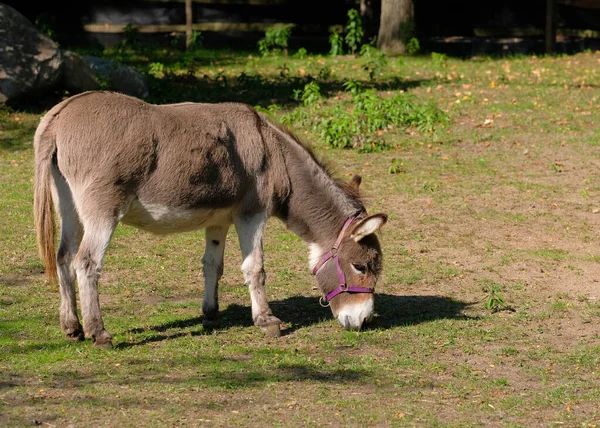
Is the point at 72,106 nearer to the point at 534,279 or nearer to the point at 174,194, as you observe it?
the point at 174,194

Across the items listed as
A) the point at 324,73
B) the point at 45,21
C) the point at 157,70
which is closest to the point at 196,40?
the point at 45,21

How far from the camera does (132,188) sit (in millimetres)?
6250

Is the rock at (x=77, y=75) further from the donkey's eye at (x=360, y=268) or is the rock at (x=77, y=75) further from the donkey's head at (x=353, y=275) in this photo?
the donkey's eye at (x=360, y=268)

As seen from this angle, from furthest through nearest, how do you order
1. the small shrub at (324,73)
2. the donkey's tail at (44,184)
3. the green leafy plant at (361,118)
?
the small shrub at (324,73)
the green leafy plant at (361,118)
the donkey's tail at (44,184)

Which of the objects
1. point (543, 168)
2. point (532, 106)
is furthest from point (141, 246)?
point (532, 106)

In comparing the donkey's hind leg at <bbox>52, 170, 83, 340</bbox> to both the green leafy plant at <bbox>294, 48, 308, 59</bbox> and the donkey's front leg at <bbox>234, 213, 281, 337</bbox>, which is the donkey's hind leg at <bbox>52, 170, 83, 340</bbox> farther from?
the green leafy plant at <bbox>294, 48, 308, 59</bbox>

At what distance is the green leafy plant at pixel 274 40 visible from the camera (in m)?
19.5

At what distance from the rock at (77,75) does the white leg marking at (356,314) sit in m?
8.37

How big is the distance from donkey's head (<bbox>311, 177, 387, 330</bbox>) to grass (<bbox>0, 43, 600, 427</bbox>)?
181 mm

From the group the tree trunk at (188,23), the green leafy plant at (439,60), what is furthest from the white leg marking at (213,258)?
the tree trunk at (188,23)

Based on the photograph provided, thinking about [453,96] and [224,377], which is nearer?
[224,377]

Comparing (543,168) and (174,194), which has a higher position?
(174,194)

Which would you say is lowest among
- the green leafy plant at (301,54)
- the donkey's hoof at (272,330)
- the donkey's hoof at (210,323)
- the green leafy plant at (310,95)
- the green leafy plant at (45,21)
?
the donkey's hoof at (210,323)

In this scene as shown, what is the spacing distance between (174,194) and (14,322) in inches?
66.5
